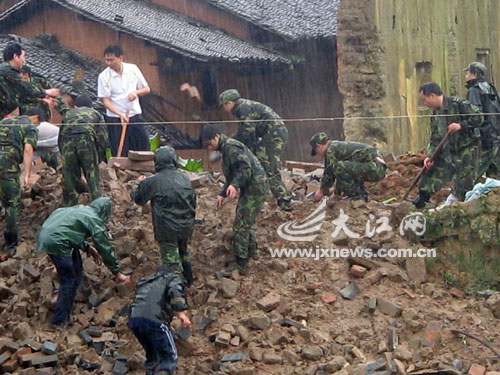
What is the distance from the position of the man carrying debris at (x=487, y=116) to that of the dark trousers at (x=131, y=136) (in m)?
4.76

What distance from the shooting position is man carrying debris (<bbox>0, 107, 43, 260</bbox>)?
38.5ft

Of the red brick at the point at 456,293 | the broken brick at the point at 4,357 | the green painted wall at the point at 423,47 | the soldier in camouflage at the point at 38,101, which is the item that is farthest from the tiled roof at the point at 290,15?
the broken brick at the point at 4,357

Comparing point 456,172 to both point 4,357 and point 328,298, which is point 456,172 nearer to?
point 328,298

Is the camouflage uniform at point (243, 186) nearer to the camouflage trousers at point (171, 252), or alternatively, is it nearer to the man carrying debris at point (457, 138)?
the camouflage trousers at point (171, 252)

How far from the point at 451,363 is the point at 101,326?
3.67 metres

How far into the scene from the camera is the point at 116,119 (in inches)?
567

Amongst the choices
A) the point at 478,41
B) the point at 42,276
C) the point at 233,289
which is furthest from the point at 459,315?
the point at 478,41

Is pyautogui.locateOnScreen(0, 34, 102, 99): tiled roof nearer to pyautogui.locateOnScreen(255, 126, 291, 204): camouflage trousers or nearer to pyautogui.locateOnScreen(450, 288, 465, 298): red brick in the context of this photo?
pyautogui.locateOnScreen(255, 126, 291, 204): camouflage trousers

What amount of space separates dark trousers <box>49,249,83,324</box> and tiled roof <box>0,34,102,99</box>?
983cm

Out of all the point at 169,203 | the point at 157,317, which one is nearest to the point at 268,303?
the point at 169,203

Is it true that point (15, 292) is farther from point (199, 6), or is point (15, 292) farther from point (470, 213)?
point (199, 6)

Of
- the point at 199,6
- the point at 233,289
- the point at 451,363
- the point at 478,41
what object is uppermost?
the point at 199,6

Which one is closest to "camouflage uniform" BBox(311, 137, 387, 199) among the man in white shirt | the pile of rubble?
the pile of rubble

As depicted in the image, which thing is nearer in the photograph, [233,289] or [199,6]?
[233,289]
